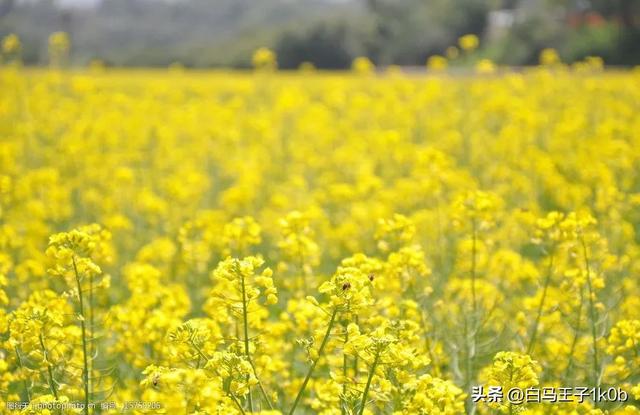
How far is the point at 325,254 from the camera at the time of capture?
16.3 ft

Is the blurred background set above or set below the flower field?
above

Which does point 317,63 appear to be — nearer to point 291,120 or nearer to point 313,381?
point 291,120

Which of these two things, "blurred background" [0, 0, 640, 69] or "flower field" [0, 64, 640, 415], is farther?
"blurred background" [0, 0, 640, 69]

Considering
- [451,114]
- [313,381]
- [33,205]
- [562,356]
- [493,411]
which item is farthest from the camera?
[451,114]

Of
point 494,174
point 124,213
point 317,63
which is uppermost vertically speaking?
point 317,63

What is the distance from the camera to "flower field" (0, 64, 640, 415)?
2143 millimetres

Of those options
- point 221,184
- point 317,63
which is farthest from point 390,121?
point 317,63

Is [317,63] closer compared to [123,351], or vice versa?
[123,351]

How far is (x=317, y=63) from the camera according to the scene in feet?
114

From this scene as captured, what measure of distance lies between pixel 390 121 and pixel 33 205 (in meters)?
5.92

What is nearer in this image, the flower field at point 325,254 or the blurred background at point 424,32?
the flower field at point 325,254

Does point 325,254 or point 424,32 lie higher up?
point 424,32

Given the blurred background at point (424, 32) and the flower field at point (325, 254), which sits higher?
the blurred background at point (424, 32)

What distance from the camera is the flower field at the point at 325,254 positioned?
2.14 m
